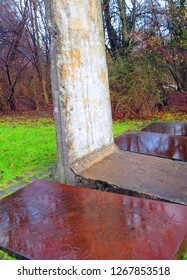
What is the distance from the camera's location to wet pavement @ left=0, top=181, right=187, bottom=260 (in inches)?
66.9

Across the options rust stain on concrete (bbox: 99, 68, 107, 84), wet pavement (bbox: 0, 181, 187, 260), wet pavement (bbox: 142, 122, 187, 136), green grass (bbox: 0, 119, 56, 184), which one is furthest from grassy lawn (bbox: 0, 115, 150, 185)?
rust stain on concrete (bbox: 99, 68, 107, 84)

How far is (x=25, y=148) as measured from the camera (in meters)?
5.03

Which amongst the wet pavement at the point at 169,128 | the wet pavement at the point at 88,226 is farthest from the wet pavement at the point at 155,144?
the wet pavement at the point at 88,226

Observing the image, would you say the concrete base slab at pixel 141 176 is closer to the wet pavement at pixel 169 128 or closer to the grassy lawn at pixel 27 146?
the grassy lawn at pixel 27 146

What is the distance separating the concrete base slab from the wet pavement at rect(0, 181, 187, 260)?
0.26 meters

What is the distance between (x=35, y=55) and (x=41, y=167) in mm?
7836

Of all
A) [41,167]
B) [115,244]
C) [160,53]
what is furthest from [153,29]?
[115,244]

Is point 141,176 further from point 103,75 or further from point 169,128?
point 169,128

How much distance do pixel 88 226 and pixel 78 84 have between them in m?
1.65

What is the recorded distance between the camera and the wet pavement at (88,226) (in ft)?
5.58

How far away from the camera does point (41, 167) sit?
3.97m

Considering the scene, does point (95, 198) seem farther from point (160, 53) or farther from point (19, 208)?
point (160, 53)

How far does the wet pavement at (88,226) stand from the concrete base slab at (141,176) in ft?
0.86
